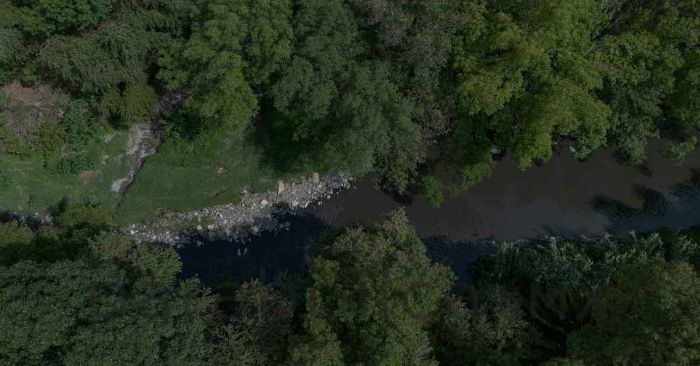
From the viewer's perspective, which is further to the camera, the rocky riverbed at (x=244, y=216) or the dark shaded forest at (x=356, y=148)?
the rocky riverbed at (x=244, y=216)

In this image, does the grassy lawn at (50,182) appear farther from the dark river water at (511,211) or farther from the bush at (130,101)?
the dark river water at (511,211)

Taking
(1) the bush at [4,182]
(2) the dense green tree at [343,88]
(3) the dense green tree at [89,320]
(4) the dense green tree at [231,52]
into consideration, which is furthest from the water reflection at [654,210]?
(1) the bush at [4,182]

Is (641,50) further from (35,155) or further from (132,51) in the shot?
(35,155)

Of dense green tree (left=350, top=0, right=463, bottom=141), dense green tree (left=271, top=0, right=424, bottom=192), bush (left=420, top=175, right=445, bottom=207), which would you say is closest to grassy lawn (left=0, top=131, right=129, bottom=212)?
dense green tree (left=271, top=0, right=424, bottom=192)

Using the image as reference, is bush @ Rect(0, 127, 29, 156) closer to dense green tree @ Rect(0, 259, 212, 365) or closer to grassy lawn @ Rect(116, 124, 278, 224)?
grassy lawn @ Rect(116, 124, 278, 224)

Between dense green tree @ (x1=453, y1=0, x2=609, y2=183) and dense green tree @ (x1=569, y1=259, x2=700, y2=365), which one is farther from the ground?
dense green tree @ (x1=453, y1=0, x2=609, y2=183)

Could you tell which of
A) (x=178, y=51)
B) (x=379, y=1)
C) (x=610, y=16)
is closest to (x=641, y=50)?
(x=610, y=16)
